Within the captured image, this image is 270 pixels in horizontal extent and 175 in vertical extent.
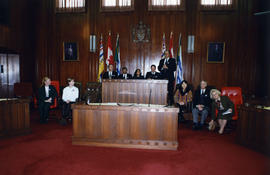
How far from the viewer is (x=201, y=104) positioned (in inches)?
205

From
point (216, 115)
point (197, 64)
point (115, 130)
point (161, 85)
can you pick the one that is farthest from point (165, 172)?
point (197, 64)

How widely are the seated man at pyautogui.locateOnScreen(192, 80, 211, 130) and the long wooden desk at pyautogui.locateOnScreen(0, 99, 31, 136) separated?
4.27 m

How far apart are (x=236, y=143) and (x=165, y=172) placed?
2132 millimetres

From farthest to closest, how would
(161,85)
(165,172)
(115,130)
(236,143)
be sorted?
1. (161,85)
2. (236,143)
3. (115,130)
4. (165,172)

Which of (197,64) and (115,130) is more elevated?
(197,64)

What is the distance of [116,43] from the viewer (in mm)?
7453

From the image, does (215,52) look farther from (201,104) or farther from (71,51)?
(71,51)

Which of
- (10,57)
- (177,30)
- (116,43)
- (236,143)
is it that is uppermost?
(177,30)

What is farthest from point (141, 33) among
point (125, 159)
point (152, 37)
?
point (125, 159)

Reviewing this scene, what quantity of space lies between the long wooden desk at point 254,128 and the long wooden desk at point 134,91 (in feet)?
5.77

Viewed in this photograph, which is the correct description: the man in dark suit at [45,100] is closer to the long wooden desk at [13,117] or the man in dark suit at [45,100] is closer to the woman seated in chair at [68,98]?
the woman seated in chair at [68,98]

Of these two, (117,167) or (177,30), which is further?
(177,30)

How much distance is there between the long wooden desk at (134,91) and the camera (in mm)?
4723

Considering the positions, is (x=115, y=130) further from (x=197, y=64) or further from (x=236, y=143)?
(x=197, y=64)
